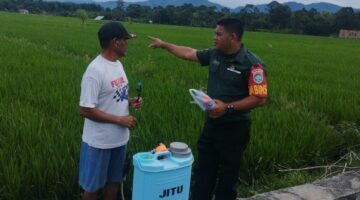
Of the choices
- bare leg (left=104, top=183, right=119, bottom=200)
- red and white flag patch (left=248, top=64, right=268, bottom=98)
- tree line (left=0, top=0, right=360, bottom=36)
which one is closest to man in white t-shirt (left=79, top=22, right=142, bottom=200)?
bare leg (left=104, top=183, right=119, bottom=200)

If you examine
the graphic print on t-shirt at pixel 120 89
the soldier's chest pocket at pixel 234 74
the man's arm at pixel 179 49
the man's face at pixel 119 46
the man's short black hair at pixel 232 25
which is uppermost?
the man's short black hair at pixel 232 25

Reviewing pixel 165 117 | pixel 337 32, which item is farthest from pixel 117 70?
pixel 337 32

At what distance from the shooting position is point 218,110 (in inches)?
93.7

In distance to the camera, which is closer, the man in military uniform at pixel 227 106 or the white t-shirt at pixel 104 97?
the white t-shirt at pixel 104 97

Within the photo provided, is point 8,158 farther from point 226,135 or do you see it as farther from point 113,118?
point 226,135

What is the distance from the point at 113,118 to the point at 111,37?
0.41 metres

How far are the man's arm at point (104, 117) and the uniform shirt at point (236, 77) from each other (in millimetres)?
632

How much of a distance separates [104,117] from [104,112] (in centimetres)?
4

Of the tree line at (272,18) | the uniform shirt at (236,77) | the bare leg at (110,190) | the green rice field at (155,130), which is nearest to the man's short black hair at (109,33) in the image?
the uniform shirt at (236,77)

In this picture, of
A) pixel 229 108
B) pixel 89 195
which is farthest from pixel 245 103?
pixel 89 195

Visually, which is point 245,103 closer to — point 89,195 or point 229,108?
point 229,108

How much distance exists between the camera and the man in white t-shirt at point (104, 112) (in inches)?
83.3

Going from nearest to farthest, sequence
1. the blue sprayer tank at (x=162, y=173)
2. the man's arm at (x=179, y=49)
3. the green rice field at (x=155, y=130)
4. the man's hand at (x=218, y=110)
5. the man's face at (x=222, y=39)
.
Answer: the blue sprayer tank at (x=162, y=173)
the man's hand at (x=218, y=110)
the man's face at (x=222, y=39)
the green rice field at (x=155, y=130)
the man's arm at (x=179, y=49)

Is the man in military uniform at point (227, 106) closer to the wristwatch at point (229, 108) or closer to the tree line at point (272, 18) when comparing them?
the wristwatch at point (229, 108)
